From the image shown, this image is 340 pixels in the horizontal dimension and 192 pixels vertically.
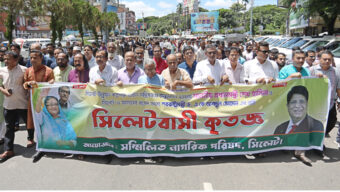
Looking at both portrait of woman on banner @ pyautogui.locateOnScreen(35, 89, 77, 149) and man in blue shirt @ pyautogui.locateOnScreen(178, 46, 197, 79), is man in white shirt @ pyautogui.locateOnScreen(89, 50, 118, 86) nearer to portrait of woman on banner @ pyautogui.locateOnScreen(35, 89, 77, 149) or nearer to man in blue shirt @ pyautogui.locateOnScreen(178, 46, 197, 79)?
portrait of woman on banner @ pyautogui.locateOnScreen(35, 89, 77, 149)

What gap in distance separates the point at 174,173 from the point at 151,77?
1.53 meters

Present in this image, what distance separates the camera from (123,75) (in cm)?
477

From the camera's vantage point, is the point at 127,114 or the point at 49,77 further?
the point at 49,77

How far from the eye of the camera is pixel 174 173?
151 inches

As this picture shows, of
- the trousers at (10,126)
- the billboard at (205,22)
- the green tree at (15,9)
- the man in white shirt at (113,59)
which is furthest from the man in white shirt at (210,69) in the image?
the billboard at (205,22)

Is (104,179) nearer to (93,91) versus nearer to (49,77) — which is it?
(93,91)

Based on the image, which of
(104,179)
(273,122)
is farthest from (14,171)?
(273,122)

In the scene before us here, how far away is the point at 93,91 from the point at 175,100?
1276 mm

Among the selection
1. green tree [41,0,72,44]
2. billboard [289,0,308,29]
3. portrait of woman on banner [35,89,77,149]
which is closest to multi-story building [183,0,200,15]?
billboard [289,0,308,29]

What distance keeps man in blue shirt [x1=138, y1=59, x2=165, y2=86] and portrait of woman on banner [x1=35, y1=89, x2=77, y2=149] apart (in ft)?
4.45

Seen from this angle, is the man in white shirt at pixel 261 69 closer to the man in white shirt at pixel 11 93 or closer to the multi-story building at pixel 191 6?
the man in white shirt at pixel 11 93

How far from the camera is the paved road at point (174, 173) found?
3512mm

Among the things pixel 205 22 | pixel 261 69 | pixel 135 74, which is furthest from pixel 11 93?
pixel 205 22

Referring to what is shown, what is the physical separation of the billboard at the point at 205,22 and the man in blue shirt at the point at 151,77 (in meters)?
76.7
